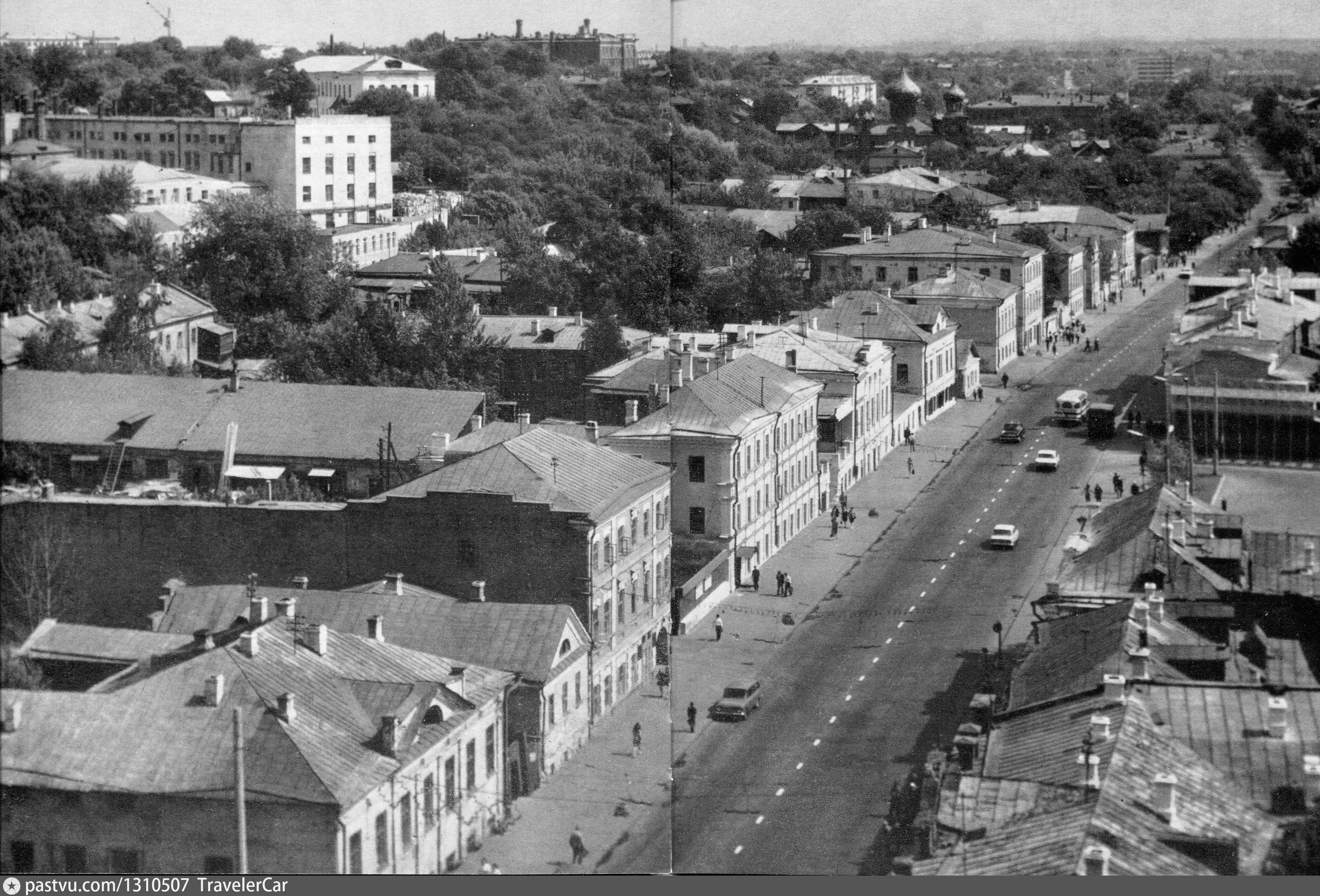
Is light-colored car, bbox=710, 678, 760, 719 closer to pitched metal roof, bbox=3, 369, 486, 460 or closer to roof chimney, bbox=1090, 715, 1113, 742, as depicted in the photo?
roof chimney, bbox=1090, 715, 1113, 742

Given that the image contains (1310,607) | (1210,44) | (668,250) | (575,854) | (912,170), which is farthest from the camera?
(912,170)

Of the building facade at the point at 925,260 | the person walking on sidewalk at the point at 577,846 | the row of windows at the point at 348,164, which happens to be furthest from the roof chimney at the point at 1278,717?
the building facade at the point at 925,260

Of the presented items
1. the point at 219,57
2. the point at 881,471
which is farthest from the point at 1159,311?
the point at 219,57

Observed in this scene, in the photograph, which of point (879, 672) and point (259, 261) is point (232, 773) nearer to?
point (879, 672)

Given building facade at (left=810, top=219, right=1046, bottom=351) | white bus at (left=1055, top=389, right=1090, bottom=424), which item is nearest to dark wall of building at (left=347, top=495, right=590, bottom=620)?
white bus at (left=1055, top=389, right=1090, bottom=424)

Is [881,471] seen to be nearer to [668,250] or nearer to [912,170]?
[668,250]

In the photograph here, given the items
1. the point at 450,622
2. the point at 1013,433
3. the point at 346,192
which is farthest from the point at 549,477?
the point at 1013,433
